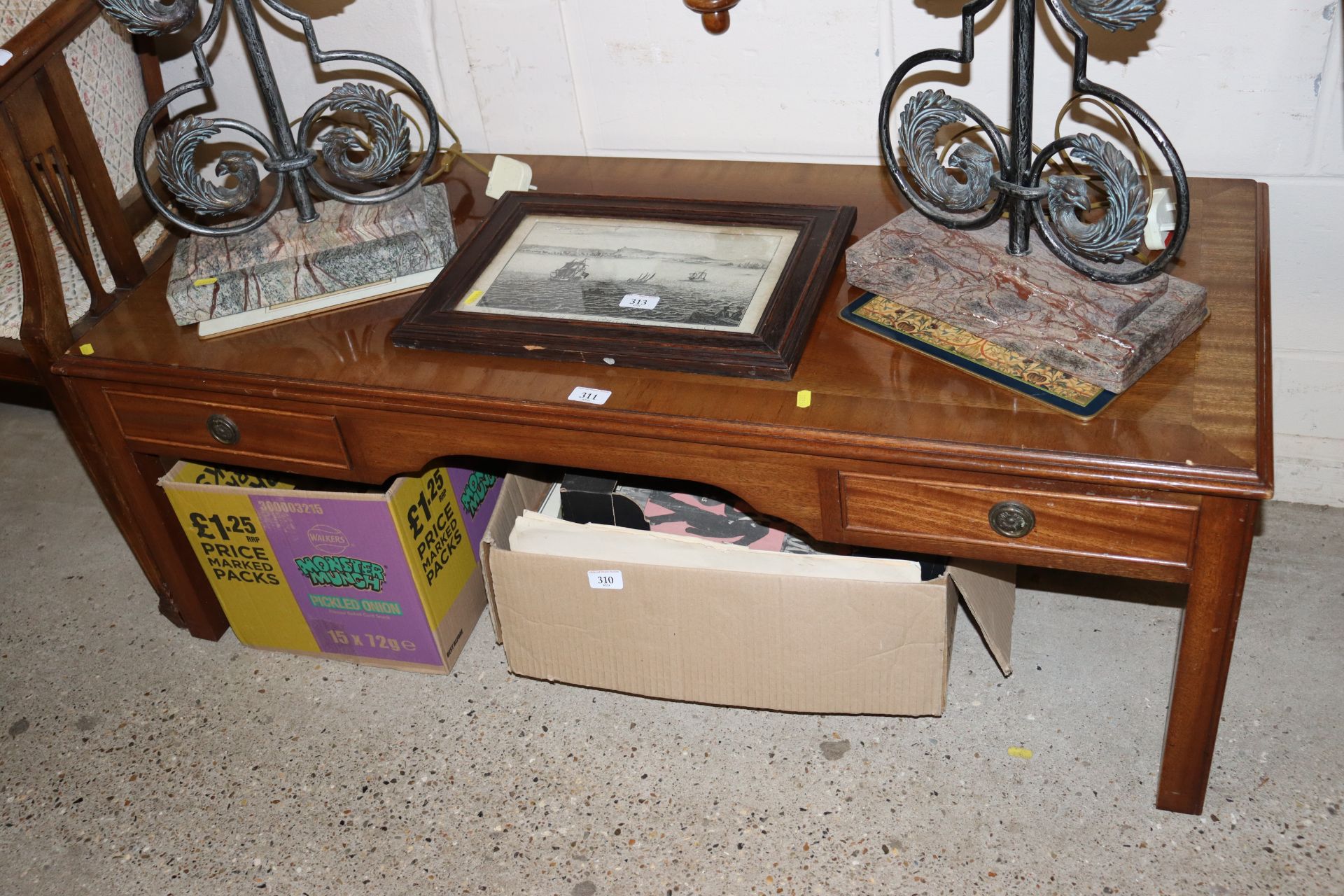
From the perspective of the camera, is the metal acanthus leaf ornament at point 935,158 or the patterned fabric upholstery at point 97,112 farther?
the patterned fabric upholstery at point 97,112

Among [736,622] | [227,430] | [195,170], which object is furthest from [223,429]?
[736,622]

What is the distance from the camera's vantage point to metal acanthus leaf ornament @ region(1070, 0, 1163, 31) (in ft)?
3.95

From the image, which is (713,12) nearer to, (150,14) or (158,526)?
(150,14)

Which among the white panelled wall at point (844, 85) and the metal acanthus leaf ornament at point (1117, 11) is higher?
the metal acanthus leaf ornament at point (1117, 11)

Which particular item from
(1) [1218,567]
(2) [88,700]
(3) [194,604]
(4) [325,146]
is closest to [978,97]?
(1) [1218,567]

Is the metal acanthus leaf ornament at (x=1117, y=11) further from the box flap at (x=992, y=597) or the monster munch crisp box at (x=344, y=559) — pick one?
the monster munch crisp box at (x=344, y=559)

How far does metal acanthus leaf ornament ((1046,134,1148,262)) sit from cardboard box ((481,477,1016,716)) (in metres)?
0.45

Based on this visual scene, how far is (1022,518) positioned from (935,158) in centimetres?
44

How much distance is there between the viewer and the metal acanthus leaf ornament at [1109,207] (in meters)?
1.22

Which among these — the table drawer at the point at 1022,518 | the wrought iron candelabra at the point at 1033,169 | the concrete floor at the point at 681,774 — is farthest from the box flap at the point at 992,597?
the wrought iron candelabra at the point at 1033,169

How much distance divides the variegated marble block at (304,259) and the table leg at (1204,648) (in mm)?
1017

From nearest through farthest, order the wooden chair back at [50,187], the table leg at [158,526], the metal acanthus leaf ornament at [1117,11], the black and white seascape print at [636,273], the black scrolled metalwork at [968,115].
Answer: the metal acanthus leaf ornament at [1117,11] < the black scrolled metalwork at [968,115] < the black and white seascape print at [636,273] < the wooden chair back at [50,187] < the table leg at [158,526]

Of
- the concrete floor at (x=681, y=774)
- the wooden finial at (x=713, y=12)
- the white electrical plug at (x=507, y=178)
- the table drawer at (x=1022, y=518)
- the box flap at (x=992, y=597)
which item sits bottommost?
the concrete floor at (x=681, y=774)

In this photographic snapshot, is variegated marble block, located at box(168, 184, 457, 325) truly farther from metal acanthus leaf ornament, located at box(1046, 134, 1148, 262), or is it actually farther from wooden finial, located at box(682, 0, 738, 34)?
metal acanthus leaf ornament, located at box(1046, 134, 1148, 262)
